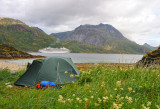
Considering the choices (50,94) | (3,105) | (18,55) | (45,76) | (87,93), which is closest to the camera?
(3,105)

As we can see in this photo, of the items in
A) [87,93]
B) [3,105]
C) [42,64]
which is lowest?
[3,105]

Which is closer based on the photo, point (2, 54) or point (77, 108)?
point (77, 108)

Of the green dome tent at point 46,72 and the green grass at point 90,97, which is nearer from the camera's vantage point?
the green grass at point 90,97

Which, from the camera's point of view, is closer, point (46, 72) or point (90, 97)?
point (90, 97)

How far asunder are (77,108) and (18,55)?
7001cm

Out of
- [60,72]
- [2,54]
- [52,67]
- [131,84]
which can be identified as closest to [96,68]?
[60,72]

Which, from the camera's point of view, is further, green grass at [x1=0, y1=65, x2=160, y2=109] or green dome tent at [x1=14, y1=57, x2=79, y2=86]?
green dome tent at [x1=14, y1=57, x2=79, y2=86]

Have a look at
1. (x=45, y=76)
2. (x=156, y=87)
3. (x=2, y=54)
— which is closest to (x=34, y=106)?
(x=156, y=87)

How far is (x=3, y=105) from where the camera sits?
364cm

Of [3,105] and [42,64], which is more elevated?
[42,64]

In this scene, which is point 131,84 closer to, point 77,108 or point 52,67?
point 77,108

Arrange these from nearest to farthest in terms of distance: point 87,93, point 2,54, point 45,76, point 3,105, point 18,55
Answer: point 3,105 < point 87,93 < point 45,76 < point 2,54 < point 18,55

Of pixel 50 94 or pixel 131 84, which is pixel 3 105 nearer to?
pixel 50 94

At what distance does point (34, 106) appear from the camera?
3422 mm
